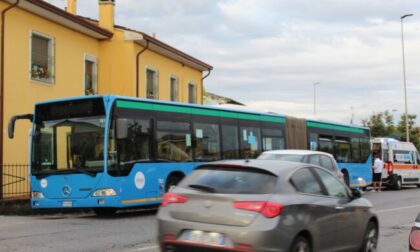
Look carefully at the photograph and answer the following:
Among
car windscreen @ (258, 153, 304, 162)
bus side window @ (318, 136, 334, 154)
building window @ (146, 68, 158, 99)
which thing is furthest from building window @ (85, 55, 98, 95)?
car windscreen @ (258, 153, 304, 162)

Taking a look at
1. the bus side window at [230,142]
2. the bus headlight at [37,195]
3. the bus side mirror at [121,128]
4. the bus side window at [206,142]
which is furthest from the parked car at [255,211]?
the bus side window at [230,142]

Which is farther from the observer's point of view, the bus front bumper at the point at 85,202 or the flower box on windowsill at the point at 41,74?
the flower box on windowsill at the point at 41,74

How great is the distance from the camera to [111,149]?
13.9 metres

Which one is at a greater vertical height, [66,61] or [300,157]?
[66,61]

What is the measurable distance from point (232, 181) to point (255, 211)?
2.17 feet

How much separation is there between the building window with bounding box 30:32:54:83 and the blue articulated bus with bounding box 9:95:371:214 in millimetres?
6837

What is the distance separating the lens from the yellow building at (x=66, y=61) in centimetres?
2013

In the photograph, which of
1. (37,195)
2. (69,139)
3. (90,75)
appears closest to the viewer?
(69,139)

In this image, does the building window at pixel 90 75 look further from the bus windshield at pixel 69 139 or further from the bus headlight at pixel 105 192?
the bus headlight at pixel 105 192

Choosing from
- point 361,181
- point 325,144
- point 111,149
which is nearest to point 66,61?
point 111,149

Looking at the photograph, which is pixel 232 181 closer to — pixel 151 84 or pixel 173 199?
pixel 173 199

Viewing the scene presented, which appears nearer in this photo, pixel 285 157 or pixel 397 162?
pixel 285 157

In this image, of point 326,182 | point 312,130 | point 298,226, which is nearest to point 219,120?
point 312,130

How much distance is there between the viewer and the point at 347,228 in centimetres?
802
